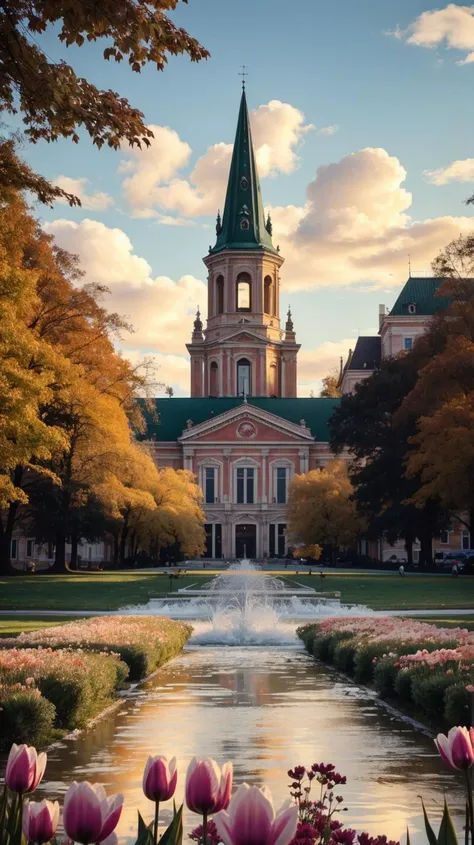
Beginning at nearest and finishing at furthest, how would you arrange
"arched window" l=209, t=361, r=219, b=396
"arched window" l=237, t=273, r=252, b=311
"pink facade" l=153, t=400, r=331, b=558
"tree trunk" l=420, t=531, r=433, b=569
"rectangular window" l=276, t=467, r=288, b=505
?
Answer: "tree trunk" l=420, t=531, r=433, b=569 → "pink facade" l=153, t=400, r=331, b=558 → "rectangular window" l=276, t=467, r=288, b=505 → "arched window" l=237, t=273, r=252, b=311 → "arched window" l=209, t=361, r=219, b=396

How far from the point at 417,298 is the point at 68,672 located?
9401 cm

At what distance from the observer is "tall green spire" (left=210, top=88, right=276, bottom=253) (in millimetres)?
112188

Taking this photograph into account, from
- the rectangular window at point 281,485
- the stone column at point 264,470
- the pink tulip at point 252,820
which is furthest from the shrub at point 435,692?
the rectangular window at point 281,485

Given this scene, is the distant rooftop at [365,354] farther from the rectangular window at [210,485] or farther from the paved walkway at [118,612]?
the paved walkway at [118,612]

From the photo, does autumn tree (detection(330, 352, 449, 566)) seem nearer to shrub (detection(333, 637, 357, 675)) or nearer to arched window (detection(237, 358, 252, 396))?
shrub (detection(333, 637, 357, 675))

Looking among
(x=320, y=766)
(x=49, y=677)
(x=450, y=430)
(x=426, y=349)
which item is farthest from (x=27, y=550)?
(x=320, y=766)

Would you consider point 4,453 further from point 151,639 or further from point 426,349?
point 426,349

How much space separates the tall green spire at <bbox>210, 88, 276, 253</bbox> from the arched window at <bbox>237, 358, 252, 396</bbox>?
433 inches

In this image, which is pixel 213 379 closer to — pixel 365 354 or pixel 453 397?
pixel 365 354

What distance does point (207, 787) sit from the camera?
3.37 meters

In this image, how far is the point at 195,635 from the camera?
24641mm

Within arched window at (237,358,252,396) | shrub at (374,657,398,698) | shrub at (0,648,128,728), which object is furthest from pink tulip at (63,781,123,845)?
arched window at (237,358,252,396)

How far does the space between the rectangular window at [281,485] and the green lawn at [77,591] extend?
2122 inches

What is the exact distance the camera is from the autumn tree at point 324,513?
3123 inches
